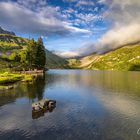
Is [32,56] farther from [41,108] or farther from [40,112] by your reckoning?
[40,112]

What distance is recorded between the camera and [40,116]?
151 feet

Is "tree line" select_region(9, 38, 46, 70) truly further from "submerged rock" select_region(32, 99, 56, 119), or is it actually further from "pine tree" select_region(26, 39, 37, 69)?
"submerged rock" select_region(32, 99, 56, 119)

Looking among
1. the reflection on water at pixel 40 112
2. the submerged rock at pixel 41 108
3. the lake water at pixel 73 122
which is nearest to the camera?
the lake water at pixel 73 122

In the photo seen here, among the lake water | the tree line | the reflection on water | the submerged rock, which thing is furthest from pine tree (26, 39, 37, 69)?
the reflection on water

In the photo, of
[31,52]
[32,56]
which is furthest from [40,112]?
[31,52]

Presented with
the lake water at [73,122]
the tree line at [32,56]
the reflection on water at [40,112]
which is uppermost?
the tree line at [32,56]

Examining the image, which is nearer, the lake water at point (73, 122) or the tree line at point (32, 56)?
the lake water at point (73, 122)

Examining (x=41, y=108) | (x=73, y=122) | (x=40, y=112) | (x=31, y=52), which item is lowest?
(x=73, y=122)

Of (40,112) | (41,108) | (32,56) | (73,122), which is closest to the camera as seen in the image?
(73,122)

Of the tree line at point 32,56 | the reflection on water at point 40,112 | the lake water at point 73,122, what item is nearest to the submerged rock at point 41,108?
the reflection on water at point 40,112

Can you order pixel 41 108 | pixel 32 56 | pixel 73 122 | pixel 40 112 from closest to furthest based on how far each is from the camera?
pixel 73 122, pixel 40 112, pixel 41 108, pixel 32 56

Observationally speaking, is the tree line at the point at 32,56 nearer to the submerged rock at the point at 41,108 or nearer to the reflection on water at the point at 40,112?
the submerged rock at the point at 41,108

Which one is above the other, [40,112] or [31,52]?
[31,52]

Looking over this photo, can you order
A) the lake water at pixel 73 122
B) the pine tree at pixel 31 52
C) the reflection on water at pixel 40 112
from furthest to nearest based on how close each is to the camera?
1. the pine tree at pixel 31 52
2. the reflection on water at pixel 40 112
3. the lake water at pixel 73 122
